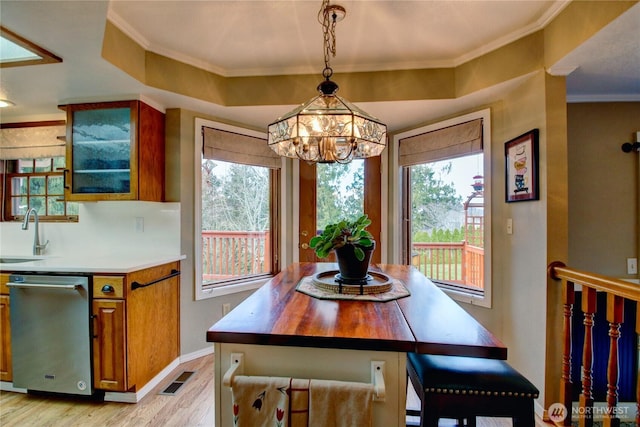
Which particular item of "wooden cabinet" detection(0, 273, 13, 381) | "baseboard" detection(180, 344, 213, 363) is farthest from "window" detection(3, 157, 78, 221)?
"baseboard" detection(180, 344, 213, 363)

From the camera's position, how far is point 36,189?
2812 millimetres

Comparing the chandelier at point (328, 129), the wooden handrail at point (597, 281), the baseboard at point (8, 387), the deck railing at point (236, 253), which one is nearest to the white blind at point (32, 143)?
the deck railing at point (236, 253)

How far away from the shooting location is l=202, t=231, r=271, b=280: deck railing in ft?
10.0

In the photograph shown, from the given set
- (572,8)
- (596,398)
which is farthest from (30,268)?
(596,398)

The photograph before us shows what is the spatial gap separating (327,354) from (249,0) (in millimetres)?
1846

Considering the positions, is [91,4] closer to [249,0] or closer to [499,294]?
[249,0]

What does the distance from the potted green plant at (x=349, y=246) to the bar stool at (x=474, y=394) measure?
523mm

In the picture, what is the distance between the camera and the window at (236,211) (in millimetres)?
2748

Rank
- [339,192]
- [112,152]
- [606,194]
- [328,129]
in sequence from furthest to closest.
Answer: [339,192] < [112,152] < [606,194] < [328,129]

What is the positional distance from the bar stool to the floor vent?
1.78m

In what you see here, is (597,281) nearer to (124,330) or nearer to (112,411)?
(124,330)

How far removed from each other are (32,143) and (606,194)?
15.7 ft

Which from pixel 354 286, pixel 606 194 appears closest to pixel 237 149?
pixel 354 286

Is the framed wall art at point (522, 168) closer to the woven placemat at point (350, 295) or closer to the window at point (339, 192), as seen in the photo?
the woven placemat at point (350, 295)
